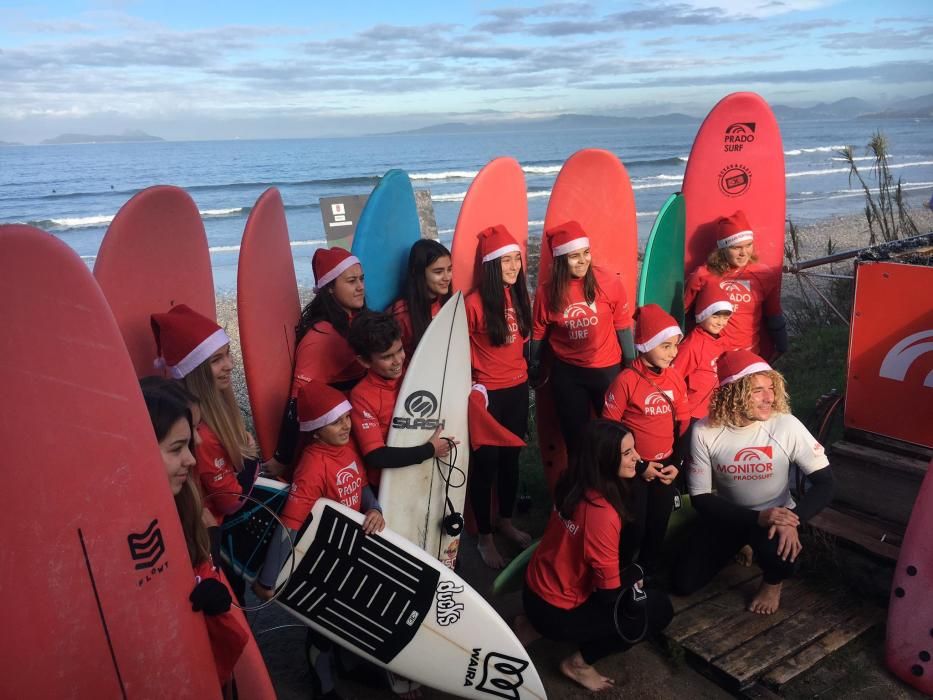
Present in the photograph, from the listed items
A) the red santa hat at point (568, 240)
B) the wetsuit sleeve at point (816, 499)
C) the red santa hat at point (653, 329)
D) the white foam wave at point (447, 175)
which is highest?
the red santa hat at point (568, 240)

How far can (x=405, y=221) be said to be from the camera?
3.87m

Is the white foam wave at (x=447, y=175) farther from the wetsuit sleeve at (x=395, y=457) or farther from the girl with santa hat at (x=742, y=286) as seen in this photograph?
the wetsuit sleeve at (x=395, y=457)

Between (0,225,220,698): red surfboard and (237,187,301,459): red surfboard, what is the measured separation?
111cm

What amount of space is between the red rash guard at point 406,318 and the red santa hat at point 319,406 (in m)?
0.75

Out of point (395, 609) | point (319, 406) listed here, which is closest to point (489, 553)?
point (395, 609)

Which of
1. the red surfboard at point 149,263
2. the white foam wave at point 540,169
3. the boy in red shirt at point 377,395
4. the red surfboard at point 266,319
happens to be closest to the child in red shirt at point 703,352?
the boy in red shirt at point 377,395

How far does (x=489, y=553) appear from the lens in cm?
361

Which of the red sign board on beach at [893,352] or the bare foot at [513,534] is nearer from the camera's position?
the red sign board on beach at [893,352]

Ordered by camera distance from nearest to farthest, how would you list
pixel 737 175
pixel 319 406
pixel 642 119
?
1. pixel 319 406
2. pixel 737 175
3. pixel 642 119

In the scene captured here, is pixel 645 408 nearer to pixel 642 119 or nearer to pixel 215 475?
pixel 215 475

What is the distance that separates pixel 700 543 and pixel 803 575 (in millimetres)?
492

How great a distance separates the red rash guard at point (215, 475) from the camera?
2.47m

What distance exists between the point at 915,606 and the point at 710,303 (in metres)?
1.51

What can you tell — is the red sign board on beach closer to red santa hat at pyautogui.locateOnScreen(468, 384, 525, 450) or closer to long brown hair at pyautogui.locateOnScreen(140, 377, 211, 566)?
red santa hat at pyautogui.locateOnScreen(468, 384, 525, 450)
